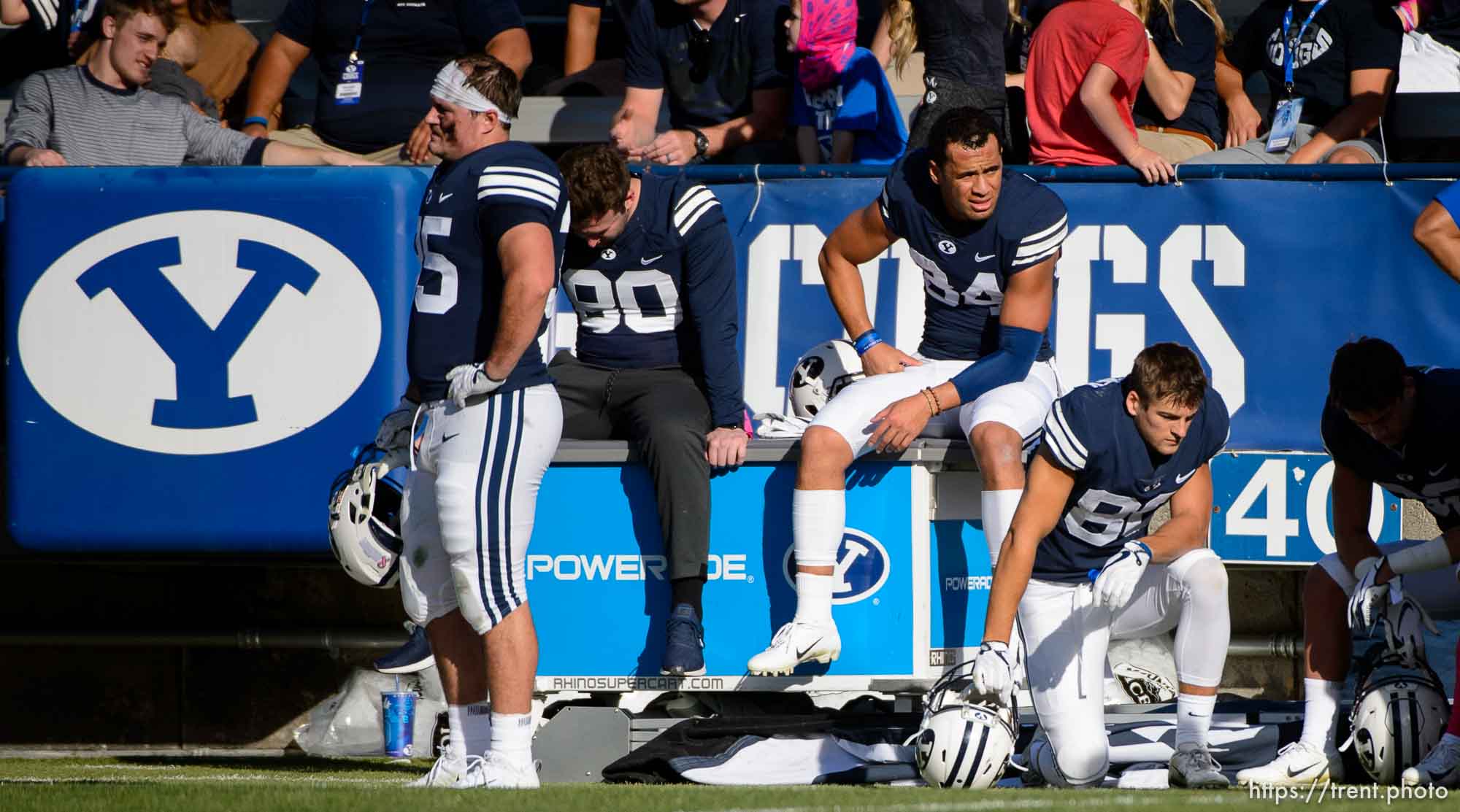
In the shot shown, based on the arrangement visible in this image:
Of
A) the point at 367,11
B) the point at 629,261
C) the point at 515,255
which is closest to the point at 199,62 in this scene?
the point at 367,11

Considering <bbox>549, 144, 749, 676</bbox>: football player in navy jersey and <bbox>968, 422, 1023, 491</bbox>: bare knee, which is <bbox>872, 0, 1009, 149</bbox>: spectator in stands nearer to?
<bbox>549, 144, 749, 676</bbox>: football player in navy jersey

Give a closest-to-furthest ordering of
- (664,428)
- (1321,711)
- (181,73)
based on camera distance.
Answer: (1321,711) < (664,428) < (181,73)

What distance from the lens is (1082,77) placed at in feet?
21.9

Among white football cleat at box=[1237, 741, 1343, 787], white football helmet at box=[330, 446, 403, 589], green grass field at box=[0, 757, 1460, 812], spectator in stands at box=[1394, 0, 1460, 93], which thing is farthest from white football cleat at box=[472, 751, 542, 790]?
spectator in stands at box=[1394, 0, 1460, 93]

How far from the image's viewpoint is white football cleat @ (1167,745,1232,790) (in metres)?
4.63

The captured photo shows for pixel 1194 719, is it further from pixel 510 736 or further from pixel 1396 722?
pixel 510 736

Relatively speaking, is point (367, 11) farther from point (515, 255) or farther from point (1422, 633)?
point (1422, 633)

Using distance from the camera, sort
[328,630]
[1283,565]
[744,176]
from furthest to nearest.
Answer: [328,630]
[744,176]
[1283,565]

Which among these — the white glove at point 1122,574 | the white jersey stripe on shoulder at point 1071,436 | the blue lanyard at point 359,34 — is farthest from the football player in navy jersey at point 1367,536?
the blue lanyard at point 359,34

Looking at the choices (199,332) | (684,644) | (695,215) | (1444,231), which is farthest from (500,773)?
(1444,231)

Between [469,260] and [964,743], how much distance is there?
5.97ft

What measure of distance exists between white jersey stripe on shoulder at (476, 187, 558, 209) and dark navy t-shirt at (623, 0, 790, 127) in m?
2.73

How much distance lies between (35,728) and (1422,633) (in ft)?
18.7

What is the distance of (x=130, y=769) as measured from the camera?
5.79 metres
